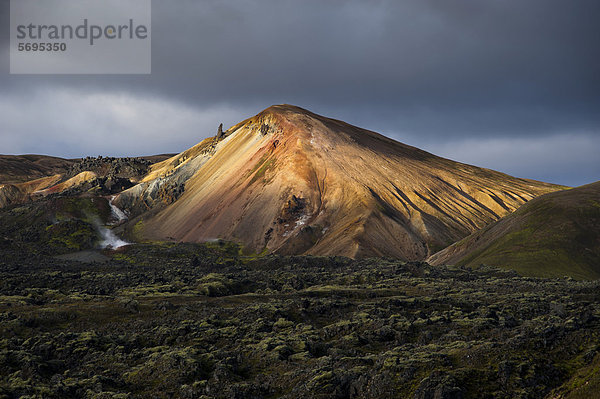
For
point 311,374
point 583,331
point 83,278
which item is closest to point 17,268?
point 83,278

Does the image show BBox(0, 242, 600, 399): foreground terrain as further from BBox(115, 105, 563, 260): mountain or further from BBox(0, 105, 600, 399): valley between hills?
BBox(115, 105, 563, 260): mountain

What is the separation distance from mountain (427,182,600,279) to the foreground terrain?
20.3 meters

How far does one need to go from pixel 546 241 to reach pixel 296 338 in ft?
291

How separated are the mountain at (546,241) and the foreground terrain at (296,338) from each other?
20.3 m

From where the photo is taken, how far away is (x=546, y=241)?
4764 inches

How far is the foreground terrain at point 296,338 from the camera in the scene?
123 feet

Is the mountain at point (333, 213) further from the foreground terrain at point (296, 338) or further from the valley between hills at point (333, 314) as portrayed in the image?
the foreground terrain at point (296, 338)

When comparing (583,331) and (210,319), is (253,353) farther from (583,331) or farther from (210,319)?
(583,331)

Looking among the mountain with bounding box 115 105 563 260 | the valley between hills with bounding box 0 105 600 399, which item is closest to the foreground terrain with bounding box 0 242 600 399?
the valley between hills with bounding box 0 105 600 399

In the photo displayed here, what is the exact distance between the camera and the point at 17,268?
116 meters

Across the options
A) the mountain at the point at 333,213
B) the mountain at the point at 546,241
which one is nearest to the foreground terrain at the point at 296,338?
the mountain at the point at 546,241

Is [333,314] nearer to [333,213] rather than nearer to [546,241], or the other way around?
[546,241]

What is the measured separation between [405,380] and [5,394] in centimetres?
2968

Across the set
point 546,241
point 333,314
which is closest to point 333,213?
point 546,241
